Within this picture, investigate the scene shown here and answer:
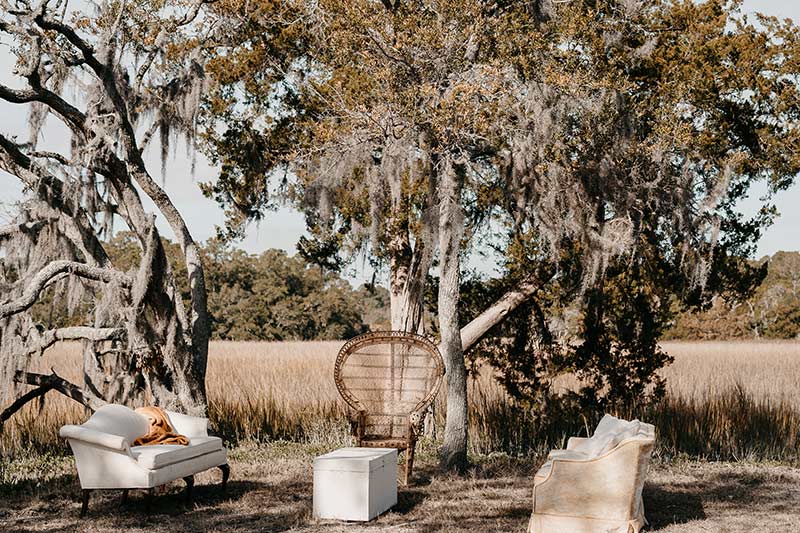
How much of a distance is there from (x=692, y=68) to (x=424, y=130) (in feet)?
7.91

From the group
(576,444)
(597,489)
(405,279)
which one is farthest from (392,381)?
(597,489)

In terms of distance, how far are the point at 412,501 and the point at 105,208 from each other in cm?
412

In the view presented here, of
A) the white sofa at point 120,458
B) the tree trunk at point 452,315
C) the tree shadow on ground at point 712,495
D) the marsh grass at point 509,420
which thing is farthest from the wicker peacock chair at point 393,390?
the tree shadow on ground at point 712,495

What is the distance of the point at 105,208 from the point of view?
27.1 feet

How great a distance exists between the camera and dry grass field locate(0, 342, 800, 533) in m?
5.46

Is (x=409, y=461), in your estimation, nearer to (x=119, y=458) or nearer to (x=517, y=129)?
(x=119, y=458)

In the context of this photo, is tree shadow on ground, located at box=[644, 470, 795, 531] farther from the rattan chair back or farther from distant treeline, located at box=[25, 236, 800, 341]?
distant treeline, located at box=[25, 236, 800, 341]

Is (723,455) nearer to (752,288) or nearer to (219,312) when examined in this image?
(752,288)

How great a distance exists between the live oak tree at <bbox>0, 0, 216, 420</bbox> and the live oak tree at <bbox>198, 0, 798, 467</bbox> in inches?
38.8

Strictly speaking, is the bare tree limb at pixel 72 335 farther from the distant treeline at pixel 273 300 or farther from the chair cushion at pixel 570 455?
the distant treeline at pixel 273 300

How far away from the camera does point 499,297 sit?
871 centimetres

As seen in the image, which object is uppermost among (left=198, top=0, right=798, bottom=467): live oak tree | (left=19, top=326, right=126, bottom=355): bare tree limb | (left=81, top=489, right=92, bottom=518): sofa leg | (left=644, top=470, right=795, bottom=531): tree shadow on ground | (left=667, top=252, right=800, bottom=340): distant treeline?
(left=198, top=0, right=798, bottom=467): live oak tree

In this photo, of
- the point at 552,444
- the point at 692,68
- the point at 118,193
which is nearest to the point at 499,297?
the point at 552,444

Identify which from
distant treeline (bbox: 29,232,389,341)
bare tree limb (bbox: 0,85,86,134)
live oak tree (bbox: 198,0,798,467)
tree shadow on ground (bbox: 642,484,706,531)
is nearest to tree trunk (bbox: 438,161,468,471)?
live oak tree (bbox: 198,0,798,467)
